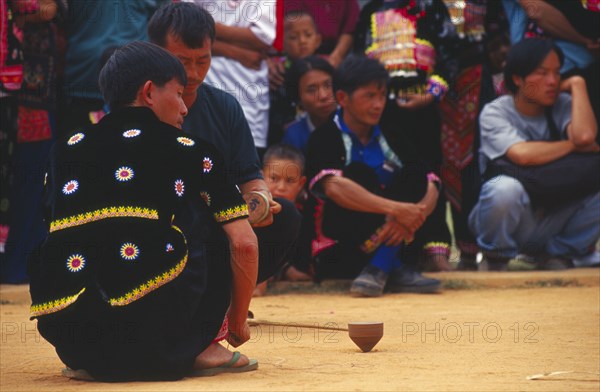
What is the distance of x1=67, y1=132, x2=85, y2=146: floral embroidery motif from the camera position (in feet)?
12.0

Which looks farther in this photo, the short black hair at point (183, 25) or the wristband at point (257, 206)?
the short black hair at point (183, 25)

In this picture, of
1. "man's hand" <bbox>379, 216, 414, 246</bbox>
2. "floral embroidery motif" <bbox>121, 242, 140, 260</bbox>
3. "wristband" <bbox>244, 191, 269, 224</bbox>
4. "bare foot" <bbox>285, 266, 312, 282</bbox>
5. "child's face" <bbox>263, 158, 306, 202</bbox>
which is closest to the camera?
"floral embroidery motif" <bbox>121, 242, 140, 260</bbox>

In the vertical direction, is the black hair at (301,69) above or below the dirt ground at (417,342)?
above

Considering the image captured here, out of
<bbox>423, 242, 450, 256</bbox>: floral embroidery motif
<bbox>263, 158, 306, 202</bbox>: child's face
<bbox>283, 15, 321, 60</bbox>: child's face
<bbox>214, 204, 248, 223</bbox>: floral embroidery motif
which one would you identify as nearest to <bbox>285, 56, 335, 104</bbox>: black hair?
<bbox>283, 15, 321, 60</bbox>: child's face

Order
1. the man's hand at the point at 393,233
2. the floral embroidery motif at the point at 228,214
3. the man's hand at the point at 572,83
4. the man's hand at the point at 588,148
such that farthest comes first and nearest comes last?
the man's hand at the point at 572,83 < the man's hand at the point at 588,148 < the man's hand at the point at 393,233 < the floral embroidery motif at the point at 228,214

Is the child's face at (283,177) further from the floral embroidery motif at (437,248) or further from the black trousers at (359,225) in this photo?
the floral embroidery motif at (437,248)

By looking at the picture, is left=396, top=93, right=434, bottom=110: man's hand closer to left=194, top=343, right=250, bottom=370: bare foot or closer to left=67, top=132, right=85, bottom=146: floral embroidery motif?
left=194, top=343, right=250, bottom=370: bare foot

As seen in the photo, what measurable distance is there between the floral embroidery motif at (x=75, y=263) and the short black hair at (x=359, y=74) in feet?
12.6

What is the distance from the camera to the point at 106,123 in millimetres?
3668

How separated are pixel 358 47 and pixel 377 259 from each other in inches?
82.5

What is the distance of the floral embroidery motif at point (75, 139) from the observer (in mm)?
3656

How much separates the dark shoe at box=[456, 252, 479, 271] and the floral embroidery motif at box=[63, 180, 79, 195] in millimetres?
4824

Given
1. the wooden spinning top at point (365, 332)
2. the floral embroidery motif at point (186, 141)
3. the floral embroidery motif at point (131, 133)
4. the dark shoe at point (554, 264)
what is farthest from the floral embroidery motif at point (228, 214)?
the dark shoe at point (554, 264)

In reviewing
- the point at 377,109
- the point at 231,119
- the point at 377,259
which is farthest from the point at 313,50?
the point at 231,119
